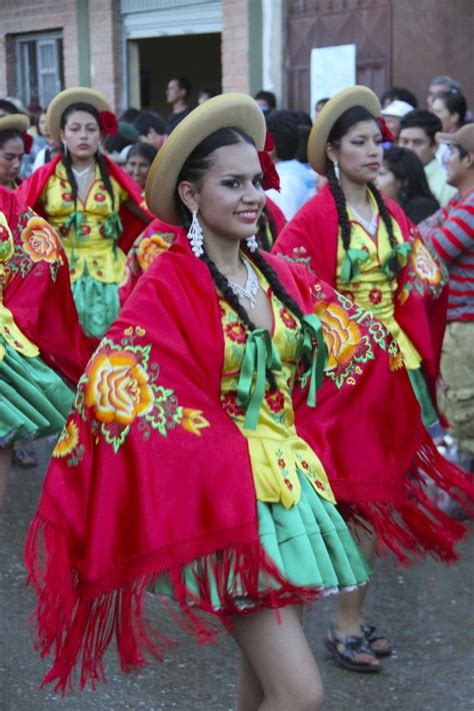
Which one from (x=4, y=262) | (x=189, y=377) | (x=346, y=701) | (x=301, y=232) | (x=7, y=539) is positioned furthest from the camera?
(x=7, y=539)

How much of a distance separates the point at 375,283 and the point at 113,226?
3.00 m

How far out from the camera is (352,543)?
9.97ft

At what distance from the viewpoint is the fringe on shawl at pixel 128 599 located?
2799 millimetres

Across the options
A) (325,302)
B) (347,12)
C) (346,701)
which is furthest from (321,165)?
(347,12)

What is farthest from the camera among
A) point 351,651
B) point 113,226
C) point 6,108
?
point 6,108

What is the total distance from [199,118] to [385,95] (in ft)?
25.2

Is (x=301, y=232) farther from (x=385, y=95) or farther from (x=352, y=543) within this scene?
(x=385, y=95)

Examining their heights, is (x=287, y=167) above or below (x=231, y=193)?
below

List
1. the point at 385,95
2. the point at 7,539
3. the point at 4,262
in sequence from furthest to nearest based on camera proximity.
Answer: the point at 385,95 → the point at 7,539 → the point at 4,262

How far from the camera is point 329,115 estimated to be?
4980mm

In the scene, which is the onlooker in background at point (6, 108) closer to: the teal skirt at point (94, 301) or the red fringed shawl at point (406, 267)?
the teal skirt at point (94, 301)

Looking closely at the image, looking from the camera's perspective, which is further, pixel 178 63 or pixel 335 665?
pixel 178 63

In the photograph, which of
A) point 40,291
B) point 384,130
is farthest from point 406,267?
point 40,291

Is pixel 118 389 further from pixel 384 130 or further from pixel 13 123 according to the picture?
pixel 13 123
